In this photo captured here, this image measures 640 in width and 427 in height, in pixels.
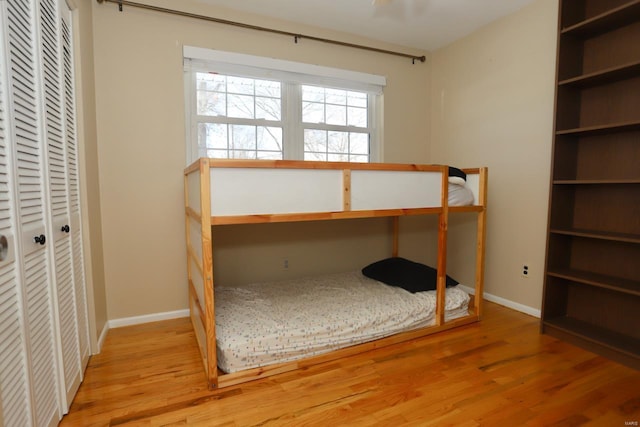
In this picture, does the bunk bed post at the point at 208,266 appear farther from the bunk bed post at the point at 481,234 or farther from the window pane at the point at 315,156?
the bunk bed post at the point at 481,234

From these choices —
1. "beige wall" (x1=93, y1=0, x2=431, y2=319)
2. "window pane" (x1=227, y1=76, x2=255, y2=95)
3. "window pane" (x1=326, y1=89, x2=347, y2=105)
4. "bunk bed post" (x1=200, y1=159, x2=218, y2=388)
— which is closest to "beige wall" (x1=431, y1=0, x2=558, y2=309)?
"window pane" (x1=326, y1=89, x2=347, y2=105)

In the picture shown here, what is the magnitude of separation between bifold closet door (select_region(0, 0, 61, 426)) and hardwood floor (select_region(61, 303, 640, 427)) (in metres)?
0.33

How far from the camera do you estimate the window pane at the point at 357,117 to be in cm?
334

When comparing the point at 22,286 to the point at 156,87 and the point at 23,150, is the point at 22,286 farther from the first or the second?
the point at 156,87

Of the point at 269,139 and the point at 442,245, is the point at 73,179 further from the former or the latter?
the point at 442,245

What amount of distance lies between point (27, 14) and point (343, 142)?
96.4 inches

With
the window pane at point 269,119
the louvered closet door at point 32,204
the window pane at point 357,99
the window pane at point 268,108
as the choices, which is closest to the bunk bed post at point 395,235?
the window pane at point 269,119

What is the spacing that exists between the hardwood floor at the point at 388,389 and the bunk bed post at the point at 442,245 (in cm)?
24

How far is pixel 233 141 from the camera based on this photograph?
2.88m

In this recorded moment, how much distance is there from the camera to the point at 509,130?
2.83 meters

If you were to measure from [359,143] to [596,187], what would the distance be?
194cm

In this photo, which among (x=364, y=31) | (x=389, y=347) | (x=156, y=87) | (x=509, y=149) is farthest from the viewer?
(x=364, y=31)

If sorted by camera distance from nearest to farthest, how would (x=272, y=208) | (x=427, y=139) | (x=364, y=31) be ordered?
(x=272, y=208)
(x=364, y=31)
(x=427, y=139)

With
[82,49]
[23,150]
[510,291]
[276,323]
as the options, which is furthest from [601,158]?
[82,49]
